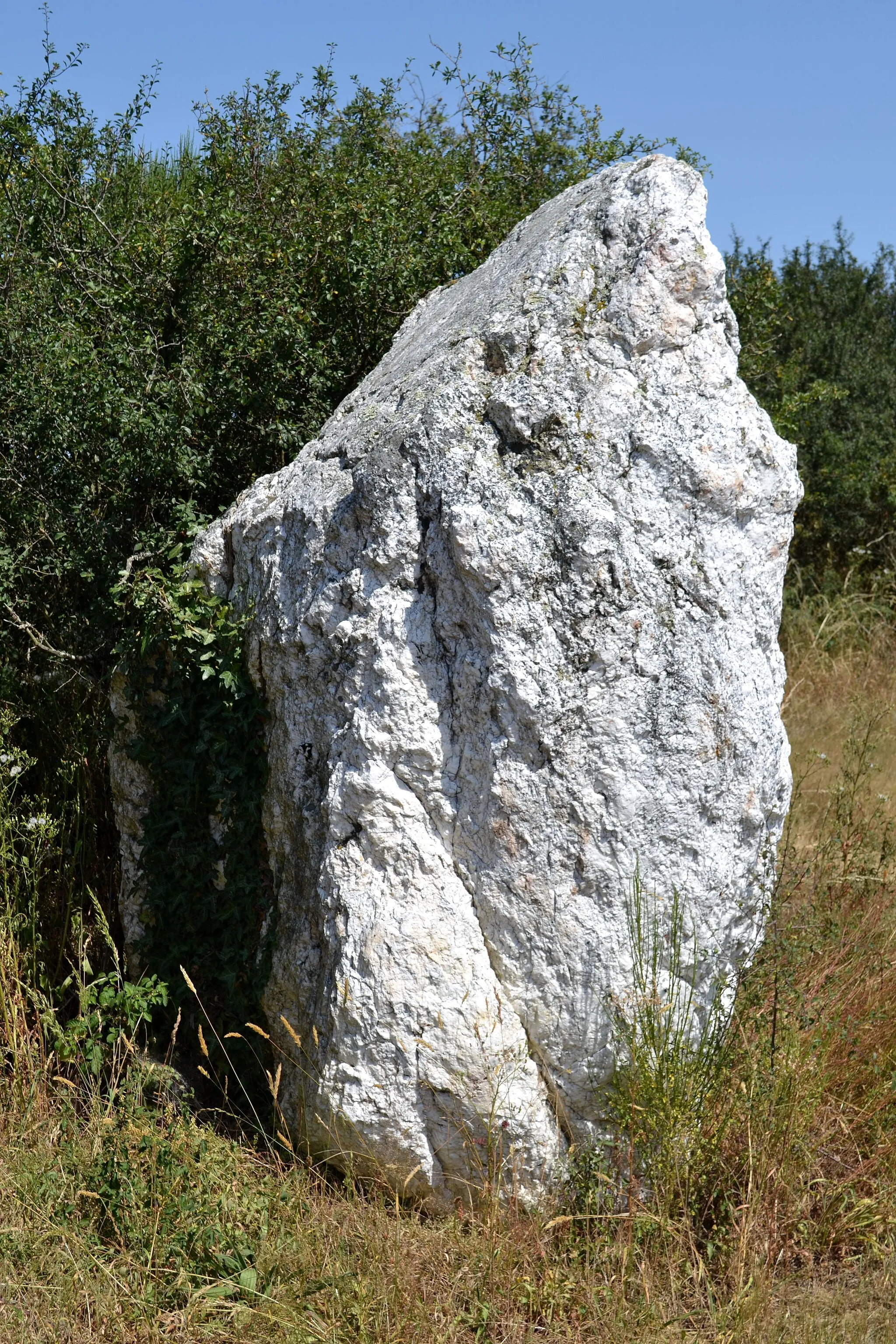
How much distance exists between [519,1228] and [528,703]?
4.86ft

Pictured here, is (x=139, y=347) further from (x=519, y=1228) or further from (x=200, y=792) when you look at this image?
(x=519, y=1228)

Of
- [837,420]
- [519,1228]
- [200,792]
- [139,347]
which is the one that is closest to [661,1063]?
[519,1228]

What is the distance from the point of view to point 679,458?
327 cm

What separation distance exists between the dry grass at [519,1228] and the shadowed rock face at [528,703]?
0.21 meters

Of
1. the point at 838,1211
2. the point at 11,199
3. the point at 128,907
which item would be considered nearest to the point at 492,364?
the point at 128,907

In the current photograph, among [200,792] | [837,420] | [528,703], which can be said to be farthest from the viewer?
[837,420]

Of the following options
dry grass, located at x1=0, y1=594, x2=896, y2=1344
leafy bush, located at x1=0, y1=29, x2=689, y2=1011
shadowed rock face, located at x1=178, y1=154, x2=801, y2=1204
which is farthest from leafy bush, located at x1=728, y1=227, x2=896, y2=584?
dry grass, located at x1=0, y1=594, x2=896, y2=1344

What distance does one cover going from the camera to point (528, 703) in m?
3.14

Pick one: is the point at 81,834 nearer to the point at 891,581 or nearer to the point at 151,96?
the point at 151,96

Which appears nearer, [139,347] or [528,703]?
[528,703]

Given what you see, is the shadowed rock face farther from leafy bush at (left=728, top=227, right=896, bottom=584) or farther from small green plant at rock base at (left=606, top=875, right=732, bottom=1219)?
leafy bush at (left=728, top=227, right=896, bottom=584)

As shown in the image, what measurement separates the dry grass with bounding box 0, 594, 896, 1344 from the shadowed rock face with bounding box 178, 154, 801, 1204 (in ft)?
0.68

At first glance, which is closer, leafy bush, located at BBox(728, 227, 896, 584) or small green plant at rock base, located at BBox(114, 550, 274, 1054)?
small green plant at rock base, located at BBox(114, 550, 274, 1054)

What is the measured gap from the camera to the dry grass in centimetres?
277
